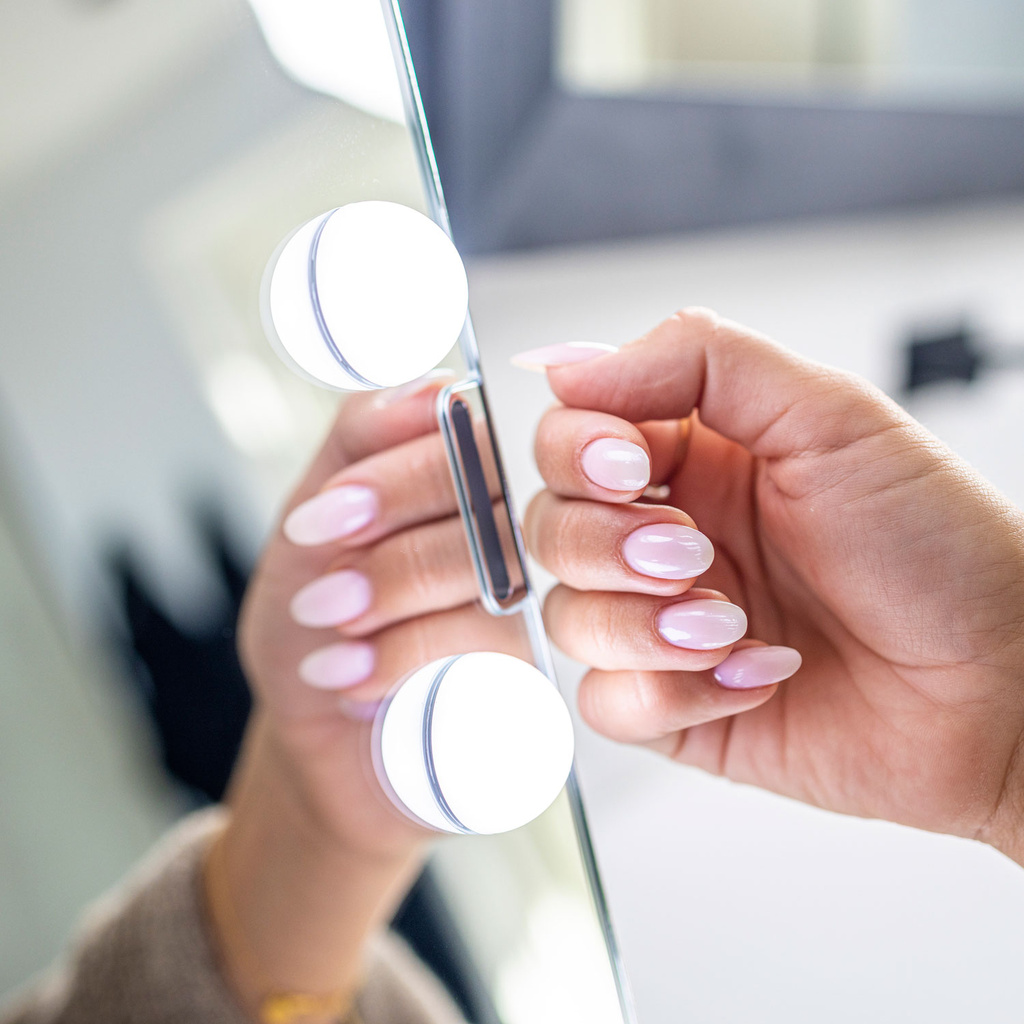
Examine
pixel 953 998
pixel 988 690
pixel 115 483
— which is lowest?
pixel 953 998

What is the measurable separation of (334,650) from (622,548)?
0.26 ft

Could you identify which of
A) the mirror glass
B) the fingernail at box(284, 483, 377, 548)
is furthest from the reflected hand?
the mirror glass

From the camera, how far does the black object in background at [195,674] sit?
19cm

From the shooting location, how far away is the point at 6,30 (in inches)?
6.5

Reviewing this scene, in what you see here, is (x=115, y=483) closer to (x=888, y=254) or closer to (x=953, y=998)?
(x=953, y=998)

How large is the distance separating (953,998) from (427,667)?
0.21 m

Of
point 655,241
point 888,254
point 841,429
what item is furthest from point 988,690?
point 888,254

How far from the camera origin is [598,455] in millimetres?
196

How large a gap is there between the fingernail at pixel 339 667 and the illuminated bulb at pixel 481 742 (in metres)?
0.02

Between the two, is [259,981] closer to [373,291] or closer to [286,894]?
[286,894]

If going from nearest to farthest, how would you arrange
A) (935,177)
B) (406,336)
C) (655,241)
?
(406,336) → (655,241) → (935,177)

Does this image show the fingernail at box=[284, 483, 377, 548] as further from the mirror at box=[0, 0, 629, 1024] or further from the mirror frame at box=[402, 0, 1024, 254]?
the mirror frame at box=[402, 0, 1024, 254]

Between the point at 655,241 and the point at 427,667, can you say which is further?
the point at 655,241

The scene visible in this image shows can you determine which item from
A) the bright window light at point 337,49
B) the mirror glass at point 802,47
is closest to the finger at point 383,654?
the bright window light at point 337,49
